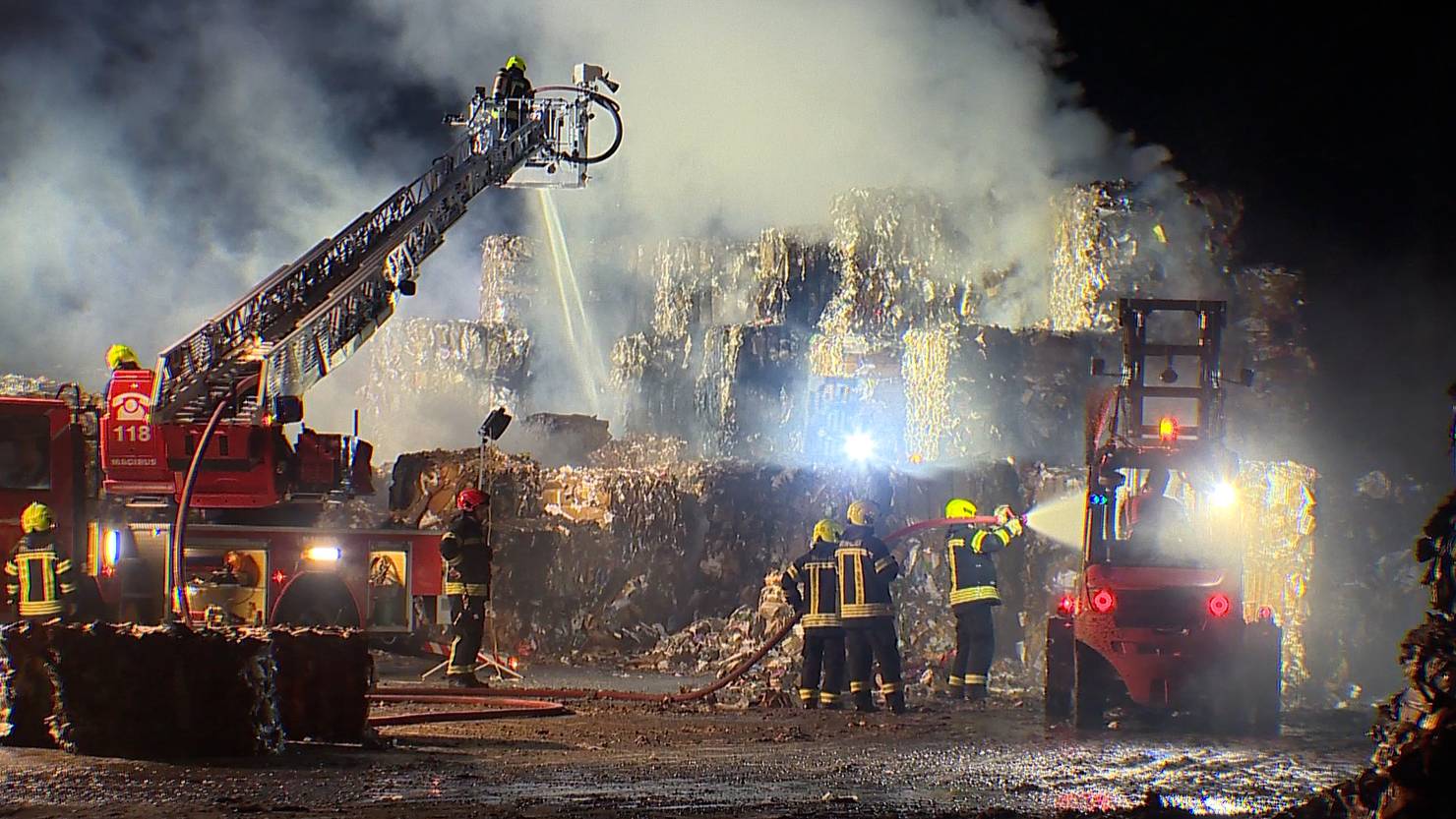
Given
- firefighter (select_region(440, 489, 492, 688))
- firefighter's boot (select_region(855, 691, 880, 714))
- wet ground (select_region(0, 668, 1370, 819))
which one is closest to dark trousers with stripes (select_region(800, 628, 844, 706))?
firefighter's boot (select_region(855, 691, 880, 714))

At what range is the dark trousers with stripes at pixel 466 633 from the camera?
12938 mm

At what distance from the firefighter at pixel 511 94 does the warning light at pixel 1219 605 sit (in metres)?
10.6

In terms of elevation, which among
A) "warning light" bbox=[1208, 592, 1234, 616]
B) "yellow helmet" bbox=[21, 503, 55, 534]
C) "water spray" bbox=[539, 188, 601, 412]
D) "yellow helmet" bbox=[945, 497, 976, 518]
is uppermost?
"water spray" bbox=[539, 188, 601, 412]

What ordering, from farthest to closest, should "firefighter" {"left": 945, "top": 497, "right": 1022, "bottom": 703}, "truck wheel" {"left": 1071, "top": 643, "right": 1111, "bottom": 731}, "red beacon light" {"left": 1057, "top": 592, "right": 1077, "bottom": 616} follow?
"firefighter" {"left": 945, "top": 497, "right": 1022, "bottom": 703}, "red beacon light" {"left": 1057, "top": 592, "right": 1077, "bottom": 616}, "truck wheel" {"left": 1071, "top": 643, "right": 1111, "bottom": 731}

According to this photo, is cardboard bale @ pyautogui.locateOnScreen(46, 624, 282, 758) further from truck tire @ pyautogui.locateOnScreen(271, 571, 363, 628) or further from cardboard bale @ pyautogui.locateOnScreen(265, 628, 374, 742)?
truck tire @ pyautogui.locateOnScreen(271, 571, 363, 628)

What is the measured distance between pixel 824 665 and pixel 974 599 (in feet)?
5.34

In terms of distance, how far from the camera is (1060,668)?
1122 centimetres

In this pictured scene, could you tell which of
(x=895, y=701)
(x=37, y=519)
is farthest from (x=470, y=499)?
(x=895, y=701)

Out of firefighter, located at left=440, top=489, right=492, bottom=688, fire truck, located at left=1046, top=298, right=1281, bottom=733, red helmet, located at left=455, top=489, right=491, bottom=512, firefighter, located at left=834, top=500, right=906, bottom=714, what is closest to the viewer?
fire truck, located at left=1046, top=298, right=1281, bottom=733

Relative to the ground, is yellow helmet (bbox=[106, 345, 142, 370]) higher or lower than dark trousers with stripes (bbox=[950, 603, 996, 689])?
higher

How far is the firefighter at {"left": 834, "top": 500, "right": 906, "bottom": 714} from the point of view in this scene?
11969mm

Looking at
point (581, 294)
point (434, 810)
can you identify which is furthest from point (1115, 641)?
point (581, 294)

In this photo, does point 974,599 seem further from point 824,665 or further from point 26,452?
point 26,452

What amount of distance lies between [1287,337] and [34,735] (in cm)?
1952
